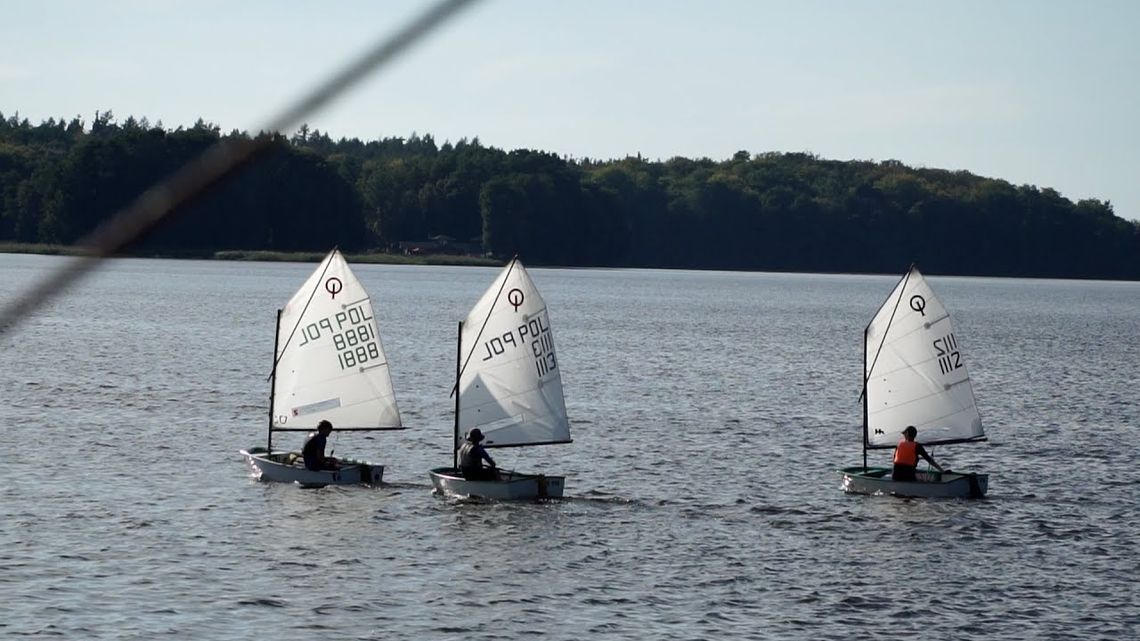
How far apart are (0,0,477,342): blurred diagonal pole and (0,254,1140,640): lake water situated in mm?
3936

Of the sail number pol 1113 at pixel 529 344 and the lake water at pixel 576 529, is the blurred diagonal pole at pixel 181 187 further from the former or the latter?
the sail number pol 1113 at pixel 529 344

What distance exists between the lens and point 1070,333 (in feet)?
510

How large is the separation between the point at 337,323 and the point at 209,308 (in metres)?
110

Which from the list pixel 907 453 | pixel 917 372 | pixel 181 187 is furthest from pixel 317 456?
pixel 181 187

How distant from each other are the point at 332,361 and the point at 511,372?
6071 mm

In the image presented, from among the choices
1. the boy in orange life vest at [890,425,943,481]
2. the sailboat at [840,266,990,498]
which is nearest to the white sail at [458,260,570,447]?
the boy in orange life vest at [890,425,943,481]

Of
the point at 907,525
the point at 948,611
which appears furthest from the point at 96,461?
the point at 948,611

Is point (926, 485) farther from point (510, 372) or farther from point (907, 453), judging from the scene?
point (510, 372)

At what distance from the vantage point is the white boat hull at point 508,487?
1619 inches

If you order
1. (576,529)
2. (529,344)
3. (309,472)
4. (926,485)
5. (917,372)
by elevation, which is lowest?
(576,529)

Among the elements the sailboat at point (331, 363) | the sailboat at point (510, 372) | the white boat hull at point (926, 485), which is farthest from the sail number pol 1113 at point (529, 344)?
the white boat hull at point (926, 485)

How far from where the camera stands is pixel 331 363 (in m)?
46.6

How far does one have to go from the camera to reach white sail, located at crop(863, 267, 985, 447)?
47844 millimetres

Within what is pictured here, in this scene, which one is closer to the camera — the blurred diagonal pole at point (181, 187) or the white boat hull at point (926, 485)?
the blurred diagonal pole at point (181, 187)
